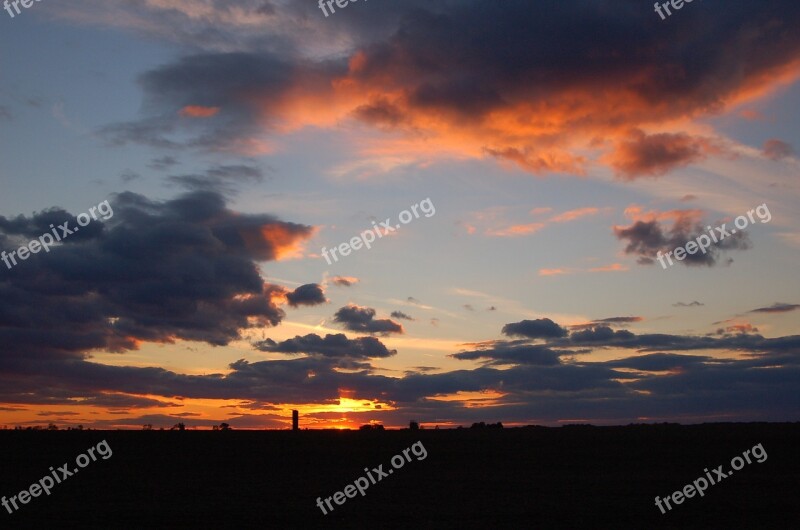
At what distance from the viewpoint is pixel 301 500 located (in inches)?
1510

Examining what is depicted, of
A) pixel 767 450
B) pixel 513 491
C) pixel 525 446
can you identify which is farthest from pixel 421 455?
pixel 767 450

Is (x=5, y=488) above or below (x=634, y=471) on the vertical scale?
above

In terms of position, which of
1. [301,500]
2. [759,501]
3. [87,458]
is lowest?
[759,501]

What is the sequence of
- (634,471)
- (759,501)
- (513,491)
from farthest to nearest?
(634,471) < (513,491) < (759,501)

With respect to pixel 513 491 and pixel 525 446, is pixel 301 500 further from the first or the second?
pixel 525 446

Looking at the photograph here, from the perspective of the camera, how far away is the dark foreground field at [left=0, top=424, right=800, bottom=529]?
32.5 metres

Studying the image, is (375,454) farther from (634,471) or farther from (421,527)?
(421,527)

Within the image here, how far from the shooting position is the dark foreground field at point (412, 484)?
3247 cm

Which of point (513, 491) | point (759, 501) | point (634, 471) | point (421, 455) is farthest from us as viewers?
point (421, 455)

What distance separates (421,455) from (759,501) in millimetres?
31682

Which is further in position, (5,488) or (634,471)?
(634,471)

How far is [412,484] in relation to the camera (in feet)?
149

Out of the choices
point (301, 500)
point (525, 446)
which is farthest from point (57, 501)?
point (525, 446)

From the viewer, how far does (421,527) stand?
30.5 meters
